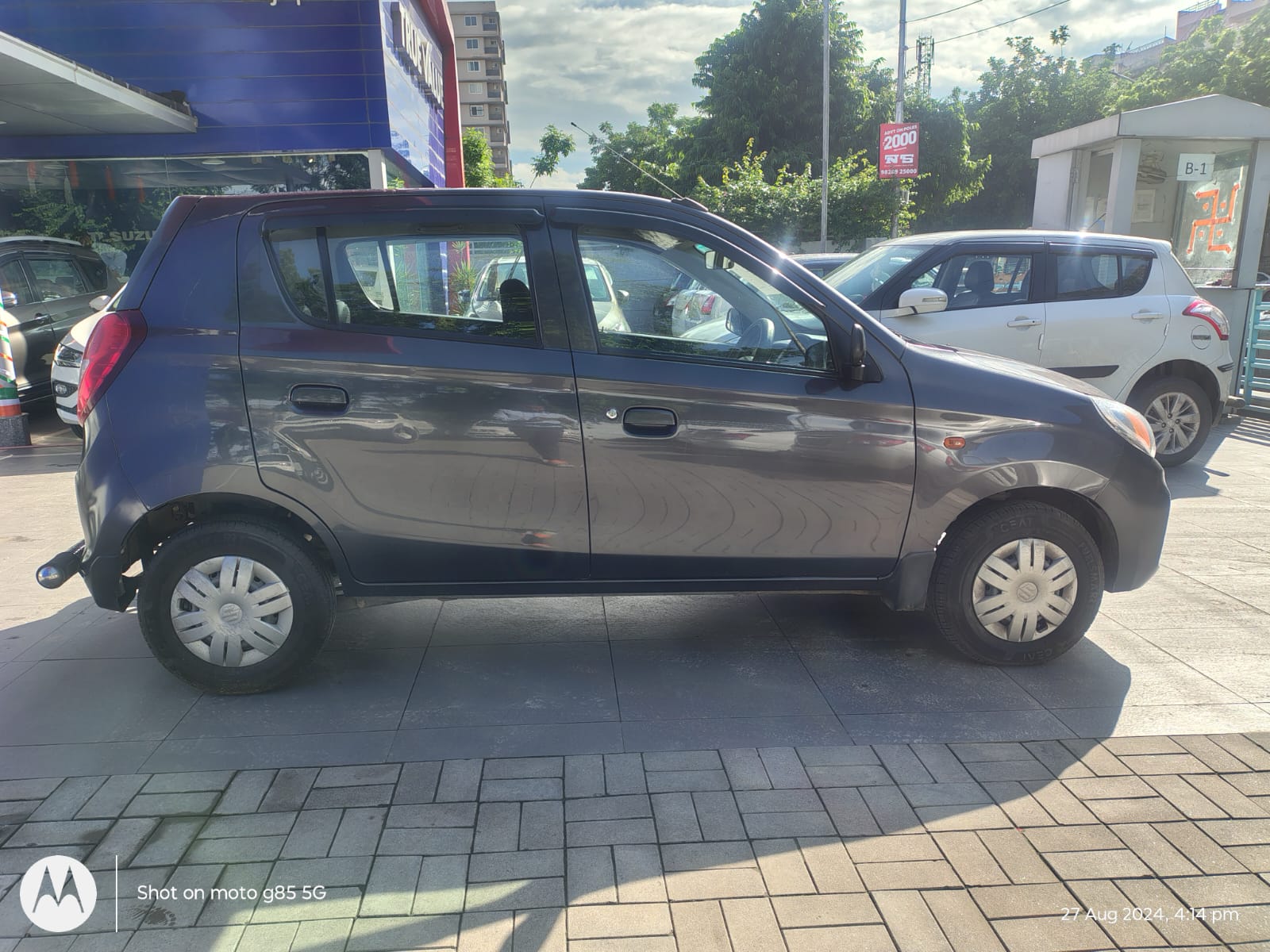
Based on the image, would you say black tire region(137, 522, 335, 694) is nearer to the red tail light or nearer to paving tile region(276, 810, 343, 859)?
the red tail light

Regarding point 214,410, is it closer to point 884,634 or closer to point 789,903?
point 789,903

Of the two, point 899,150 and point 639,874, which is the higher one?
point 899,150

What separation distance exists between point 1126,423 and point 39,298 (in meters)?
10.7

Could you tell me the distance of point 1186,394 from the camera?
7594 millimetres

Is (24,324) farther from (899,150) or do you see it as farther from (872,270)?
(899,150)

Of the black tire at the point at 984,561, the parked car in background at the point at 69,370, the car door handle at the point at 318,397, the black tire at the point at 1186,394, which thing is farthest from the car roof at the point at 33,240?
the black tire at the point at 1186,394

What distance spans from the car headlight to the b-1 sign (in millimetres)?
15814

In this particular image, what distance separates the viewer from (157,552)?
11.7 feet

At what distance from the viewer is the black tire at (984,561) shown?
3.77 meters

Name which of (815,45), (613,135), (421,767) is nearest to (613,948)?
(421,767)

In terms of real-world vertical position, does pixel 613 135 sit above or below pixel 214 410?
above

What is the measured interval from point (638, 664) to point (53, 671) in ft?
8.34

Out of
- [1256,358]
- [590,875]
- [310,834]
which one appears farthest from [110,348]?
[1256,358]

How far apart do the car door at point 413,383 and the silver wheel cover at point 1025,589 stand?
168cm
